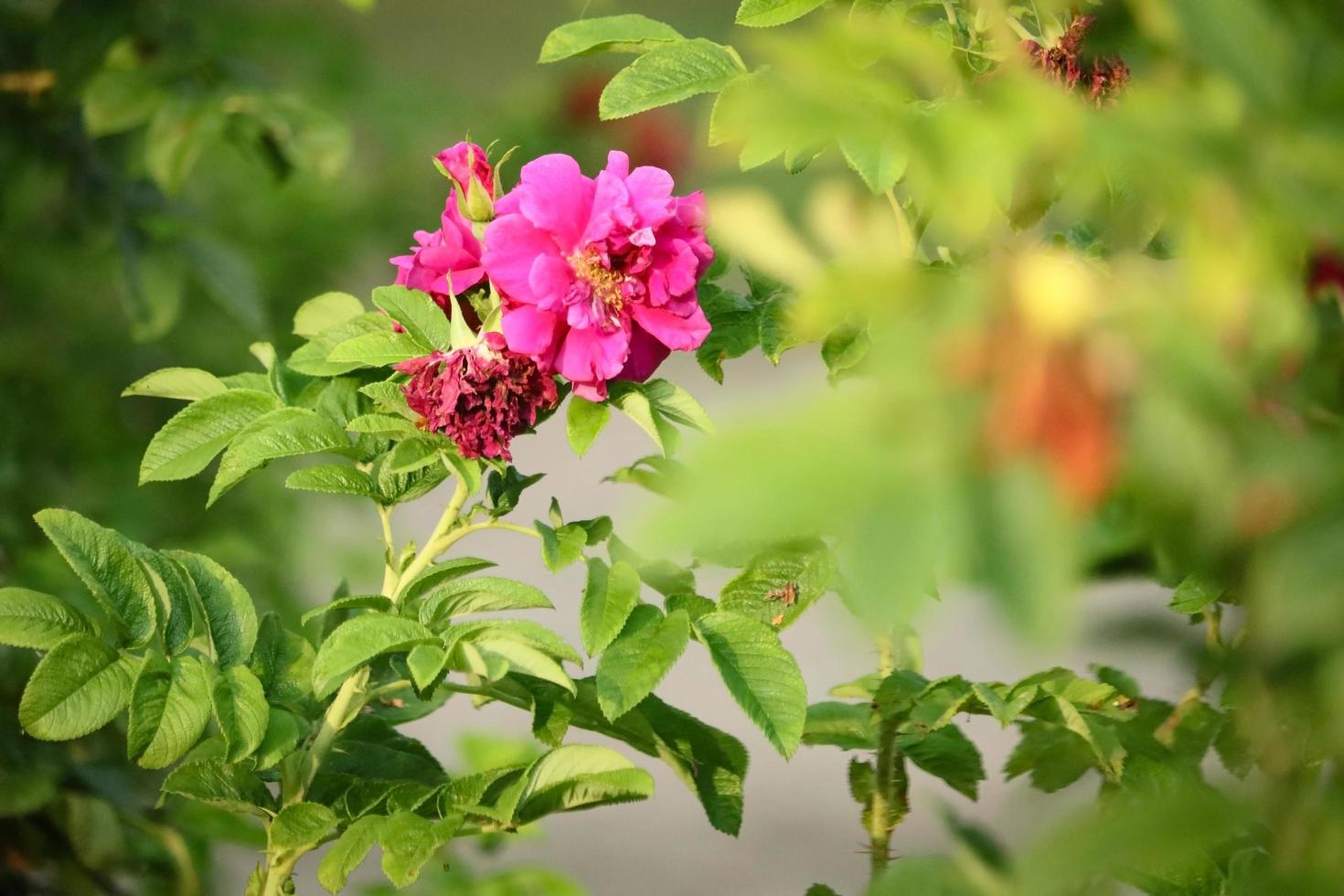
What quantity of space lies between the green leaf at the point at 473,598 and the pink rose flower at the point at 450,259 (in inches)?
3.9

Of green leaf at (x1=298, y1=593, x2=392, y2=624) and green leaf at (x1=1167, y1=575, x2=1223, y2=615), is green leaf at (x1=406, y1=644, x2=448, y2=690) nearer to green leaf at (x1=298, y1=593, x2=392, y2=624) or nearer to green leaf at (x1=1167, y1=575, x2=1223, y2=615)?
green leaf at (x1=298, y1=593, x2=392, y2=624)

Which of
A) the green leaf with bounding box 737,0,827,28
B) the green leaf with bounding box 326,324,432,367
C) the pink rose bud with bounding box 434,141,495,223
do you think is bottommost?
the green leaf with bounding box 326,324,432,367

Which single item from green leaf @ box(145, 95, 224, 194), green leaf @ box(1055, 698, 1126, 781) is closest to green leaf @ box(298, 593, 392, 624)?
green leaf @ box(1055, 698, 1126, 781)

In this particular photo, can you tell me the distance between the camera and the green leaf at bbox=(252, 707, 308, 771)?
0.44 metres

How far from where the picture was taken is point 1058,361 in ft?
0.61

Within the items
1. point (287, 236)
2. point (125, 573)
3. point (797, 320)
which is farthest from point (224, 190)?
point (797, 320)

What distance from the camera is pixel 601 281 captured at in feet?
1.45

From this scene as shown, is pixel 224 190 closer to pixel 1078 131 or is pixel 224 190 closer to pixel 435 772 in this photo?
pixel 435 772

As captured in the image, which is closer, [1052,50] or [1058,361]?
[1058,361]

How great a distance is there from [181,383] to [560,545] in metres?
0.18

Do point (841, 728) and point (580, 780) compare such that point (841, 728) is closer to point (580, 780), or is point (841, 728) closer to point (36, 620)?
point (580, 780)

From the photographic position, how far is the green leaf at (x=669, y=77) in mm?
471

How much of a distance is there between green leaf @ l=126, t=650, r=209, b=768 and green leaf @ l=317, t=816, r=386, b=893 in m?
0.06

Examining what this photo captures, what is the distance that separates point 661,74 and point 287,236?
1250 mm
